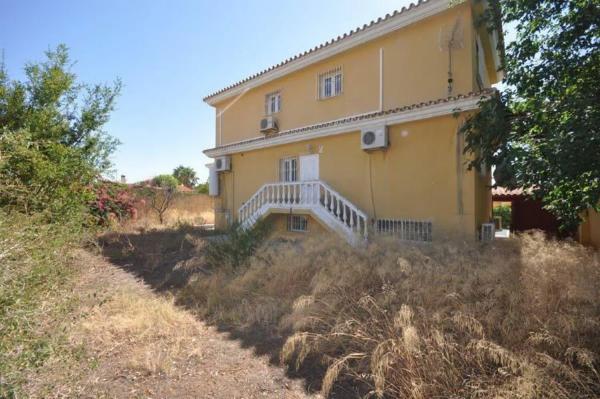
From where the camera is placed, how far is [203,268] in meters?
7.89

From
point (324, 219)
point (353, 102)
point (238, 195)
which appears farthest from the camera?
point (238, 195)

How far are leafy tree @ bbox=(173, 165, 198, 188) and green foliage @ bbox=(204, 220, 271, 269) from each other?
1495 inches

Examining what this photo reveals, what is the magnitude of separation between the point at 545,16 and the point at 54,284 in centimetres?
823

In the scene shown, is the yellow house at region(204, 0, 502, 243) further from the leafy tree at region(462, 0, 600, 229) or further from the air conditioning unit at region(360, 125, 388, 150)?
the leafy tree at region(462, 0, 600, 229)

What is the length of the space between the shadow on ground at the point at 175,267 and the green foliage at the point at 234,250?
1.12 feet

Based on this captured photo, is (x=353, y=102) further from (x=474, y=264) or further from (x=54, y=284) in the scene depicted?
(x=54, y=284)

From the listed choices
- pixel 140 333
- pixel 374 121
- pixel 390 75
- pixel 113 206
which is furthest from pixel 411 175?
pixel 113 206

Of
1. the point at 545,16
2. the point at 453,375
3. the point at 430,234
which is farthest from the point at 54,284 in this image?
the point at 545,16

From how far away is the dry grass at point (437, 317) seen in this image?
2.89 m

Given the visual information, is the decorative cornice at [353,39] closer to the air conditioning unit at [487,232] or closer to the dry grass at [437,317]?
the air conditioning unit at [487,232]

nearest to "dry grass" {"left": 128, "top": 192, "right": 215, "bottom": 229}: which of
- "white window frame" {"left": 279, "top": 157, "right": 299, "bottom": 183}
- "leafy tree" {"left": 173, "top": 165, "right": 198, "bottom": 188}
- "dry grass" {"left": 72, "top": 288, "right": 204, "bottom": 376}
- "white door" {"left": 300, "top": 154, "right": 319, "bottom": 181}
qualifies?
"white window frame" {"left": 279, "top": 157, "right": 299, "bottom": 183}

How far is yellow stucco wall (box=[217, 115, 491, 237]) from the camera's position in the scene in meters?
7.63

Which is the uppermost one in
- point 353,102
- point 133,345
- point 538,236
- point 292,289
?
point 353,102

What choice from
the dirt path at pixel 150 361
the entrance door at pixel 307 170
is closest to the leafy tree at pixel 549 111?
the dirt path at pixel 150 361
